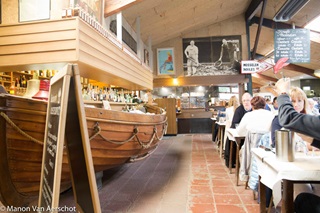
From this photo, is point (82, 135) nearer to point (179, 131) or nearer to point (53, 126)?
point (53, 126)

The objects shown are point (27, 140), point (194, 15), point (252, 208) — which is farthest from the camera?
point (194, 15)

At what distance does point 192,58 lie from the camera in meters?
9.61

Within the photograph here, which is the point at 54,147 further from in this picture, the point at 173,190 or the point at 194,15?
the point at 194,15

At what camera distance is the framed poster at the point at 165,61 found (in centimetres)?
967

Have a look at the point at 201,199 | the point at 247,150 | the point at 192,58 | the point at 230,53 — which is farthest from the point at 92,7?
the point at 230,53

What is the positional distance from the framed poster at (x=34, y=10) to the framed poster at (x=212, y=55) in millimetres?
7275

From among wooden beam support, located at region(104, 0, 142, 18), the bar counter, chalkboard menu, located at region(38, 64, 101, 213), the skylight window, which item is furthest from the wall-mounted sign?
chalkboard menu, located at region(38, 64, 101, 213)

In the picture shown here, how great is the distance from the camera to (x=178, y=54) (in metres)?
9.73

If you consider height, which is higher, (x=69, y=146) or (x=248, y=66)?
(x=248, y=66)

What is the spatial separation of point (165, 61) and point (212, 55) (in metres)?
2.06

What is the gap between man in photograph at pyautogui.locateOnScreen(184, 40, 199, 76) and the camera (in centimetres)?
959

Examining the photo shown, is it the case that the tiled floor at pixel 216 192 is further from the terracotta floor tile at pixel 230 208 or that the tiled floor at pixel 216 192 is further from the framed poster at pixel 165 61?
the framed poster at pixel 165 61

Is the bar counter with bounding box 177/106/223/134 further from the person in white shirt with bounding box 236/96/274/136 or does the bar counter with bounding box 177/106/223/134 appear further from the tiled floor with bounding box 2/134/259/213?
the person in white shirt with bounding box 236/96/274/136

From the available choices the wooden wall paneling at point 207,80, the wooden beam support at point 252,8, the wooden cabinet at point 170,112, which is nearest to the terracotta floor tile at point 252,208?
the wooden cabinet at point 170,112
